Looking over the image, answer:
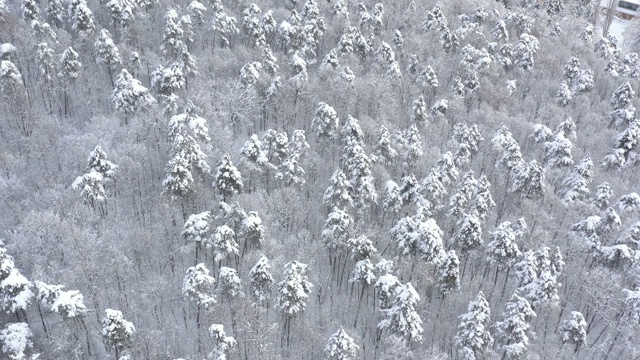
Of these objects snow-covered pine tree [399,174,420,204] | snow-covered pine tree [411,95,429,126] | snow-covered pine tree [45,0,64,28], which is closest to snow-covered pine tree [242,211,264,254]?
snow-covered pine tree [399,174,420,204]

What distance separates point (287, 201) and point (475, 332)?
21599mm

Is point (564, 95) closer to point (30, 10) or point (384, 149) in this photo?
point (384, 149)

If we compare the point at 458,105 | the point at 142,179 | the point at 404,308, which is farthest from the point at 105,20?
the point at 404,308

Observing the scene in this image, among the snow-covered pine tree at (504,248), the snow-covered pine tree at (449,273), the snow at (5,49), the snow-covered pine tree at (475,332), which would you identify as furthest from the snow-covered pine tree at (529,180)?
the snow at (5,49)

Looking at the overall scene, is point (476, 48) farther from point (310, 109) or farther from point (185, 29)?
point (185, 29)

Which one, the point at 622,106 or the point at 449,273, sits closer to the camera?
the point at 449,273

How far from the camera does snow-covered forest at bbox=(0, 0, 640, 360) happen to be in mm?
39906

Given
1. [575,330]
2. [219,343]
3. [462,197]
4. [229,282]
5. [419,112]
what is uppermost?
[419,112]

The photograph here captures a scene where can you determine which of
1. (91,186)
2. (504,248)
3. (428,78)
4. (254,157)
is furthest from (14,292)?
(428,78)

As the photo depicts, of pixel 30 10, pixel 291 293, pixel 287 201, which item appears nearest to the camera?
pixel 291 293

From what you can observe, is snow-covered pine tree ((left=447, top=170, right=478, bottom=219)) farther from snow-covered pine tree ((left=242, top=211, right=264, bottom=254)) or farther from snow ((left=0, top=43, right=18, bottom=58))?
snow ((left=0, top=43, right=18, bottom=58))

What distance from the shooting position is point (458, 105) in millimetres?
64625

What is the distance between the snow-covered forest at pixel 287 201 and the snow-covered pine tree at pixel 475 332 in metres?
0.18

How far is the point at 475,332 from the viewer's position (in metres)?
38.8
